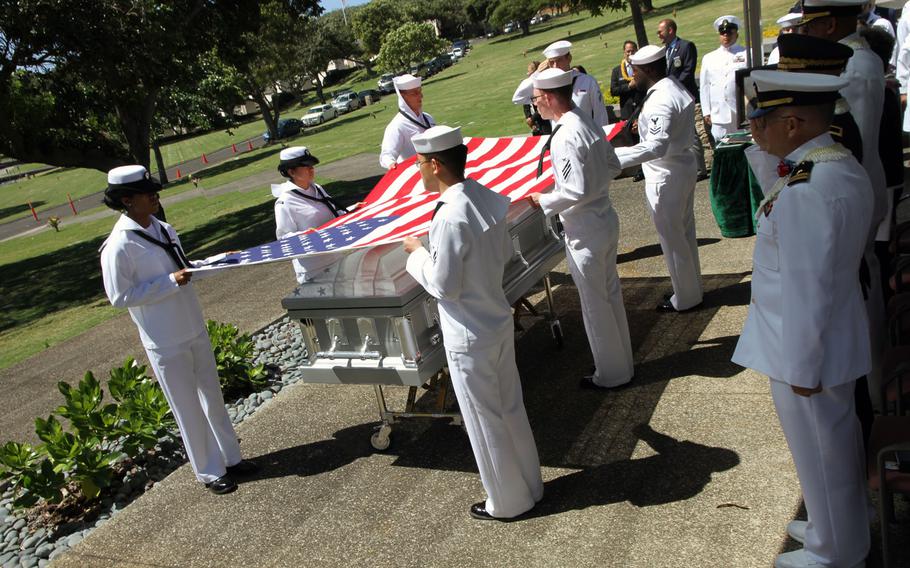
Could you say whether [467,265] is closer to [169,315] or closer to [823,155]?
[823,155]

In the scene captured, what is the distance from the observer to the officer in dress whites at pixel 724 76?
27.9 ft

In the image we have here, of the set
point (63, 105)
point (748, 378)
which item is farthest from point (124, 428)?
point (63, 105)

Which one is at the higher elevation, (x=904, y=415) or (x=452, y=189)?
(x=452, y=189)

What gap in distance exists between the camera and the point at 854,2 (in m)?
3.97

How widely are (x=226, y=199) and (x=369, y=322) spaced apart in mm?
18694

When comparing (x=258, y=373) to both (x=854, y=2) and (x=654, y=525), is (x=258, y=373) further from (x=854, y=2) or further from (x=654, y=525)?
(x=854, y=2)

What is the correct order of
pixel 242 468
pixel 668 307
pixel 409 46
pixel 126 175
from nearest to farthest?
pixel 126 175, pixel 242 468, pixel 668 307, pixel 409 46

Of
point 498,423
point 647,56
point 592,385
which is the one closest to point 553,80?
point 647,56

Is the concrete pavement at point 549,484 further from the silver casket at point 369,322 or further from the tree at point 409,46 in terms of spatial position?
the tree at point 409,46

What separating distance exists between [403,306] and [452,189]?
3.00 feet

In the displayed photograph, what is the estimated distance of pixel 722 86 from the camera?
853 centimetres

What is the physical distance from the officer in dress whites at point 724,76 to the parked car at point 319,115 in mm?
41738

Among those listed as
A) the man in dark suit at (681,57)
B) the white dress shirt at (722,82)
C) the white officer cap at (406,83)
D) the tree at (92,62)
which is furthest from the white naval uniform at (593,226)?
the tree at (92,62)

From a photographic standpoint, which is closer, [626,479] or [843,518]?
[843,518]
